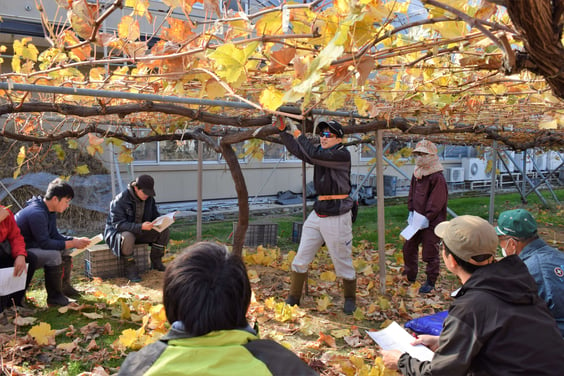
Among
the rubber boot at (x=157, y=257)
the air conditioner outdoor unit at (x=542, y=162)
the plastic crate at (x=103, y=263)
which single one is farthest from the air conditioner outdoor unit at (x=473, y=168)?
the plastic crate at (x=103, y=263)

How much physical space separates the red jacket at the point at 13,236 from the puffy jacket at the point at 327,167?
235cm

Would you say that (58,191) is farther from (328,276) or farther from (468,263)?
(468,263)

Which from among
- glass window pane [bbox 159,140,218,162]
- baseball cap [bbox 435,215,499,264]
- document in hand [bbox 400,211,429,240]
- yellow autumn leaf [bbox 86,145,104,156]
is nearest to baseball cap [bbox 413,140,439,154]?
document in hand [bbox 400,211,429,240]

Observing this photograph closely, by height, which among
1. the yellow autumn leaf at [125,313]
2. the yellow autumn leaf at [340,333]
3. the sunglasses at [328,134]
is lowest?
the yellow autumn leaf at [340,333]

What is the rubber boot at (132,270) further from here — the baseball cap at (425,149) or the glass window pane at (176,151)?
the glass window pane at (176,151)

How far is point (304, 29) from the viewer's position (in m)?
1.70

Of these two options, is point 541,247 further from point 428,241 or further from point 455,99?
point 428,241

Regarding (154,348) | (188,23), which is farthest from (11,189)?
(154,348)

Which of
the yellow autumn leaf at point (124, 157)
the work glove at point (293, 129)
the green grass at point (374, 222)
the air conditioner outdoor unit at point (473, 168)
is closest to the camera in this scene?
the work glove at point (293, 129)

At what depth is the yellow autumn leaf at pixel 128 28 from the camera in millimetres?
2109

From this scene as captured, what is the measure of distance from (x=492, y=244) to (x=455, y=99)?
1953 mm

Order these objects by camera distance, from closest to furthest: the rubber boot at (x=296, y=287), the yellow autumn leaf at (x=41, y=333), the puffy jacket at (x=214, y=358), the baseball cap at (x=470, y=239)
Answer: the puffy jacket at (x=214, y=358) → the baseball cap at (x=470, y=239) → the yellow autumn leaf at (x=41, y=333) → the rubber boot at (x=296, y=287)

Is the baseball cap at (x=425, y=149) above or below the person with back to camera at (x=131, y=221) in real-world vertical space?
above

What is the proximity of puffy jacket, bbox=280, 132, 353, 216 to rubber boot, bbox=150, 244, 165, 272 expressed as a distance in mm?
2485
